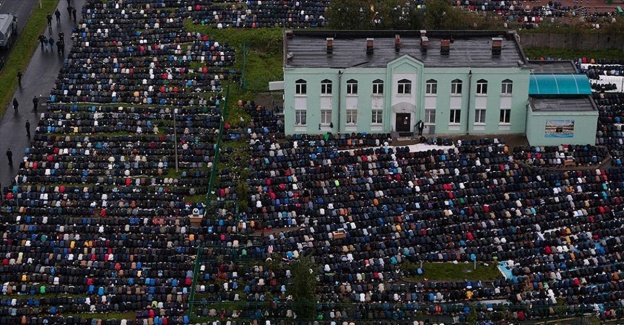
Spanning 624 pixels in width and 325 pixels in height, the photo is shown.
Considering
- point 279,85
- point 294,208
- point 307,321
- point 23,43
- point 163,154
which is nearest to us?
point 307,321

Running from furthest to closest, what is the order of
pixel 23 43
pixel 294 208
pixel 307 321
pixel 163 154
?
pixel 23 43 → pixel 163 154 → pixel 294 208 → pixel 307 321

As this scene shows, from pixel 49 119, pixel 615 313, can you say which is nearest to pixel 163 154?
pixel 49 119

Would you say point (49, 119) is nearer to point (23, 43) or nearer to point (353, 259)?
point (23, 43)

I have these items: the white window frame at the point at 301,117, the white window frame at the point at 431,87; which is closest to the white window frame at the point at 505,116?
the white window frame at the point at 431,87

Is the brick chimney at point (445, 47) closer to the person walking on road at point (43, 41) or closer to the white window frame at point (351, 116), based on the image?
the white window frame at point (351, 116)

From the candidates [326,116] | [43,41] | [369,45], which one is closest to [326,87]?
[326,116]

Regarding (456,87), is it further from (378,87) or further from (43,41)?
(43,41)
